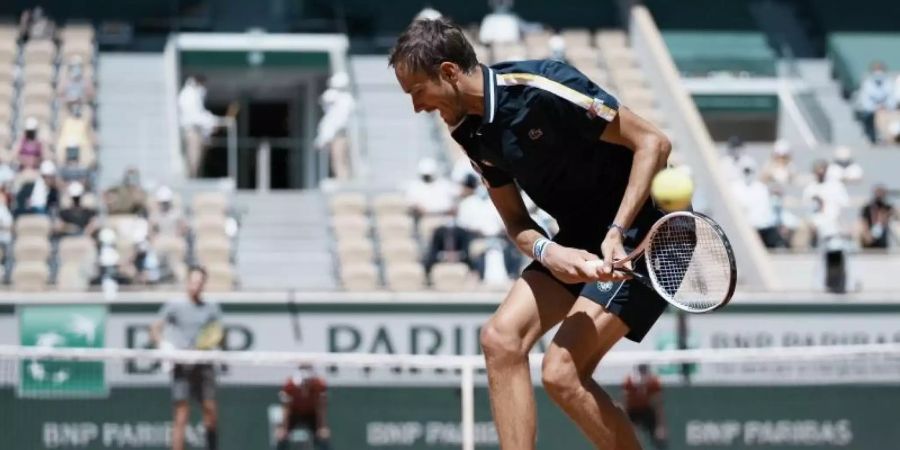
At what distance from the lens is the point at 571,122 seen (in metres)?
6.91

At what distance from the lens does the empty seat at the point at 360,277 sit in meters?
17.8

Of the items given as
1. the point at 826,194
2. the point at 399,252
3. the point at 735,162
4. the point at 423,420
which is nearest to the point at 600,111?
the point at 423,420

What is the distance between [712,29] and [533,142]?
2049 centimetres

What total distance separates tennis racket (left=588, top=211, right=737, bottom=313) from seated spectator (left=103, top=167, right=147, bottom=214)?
12075mm

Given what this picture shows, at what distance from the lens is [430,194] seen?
18.8 meters

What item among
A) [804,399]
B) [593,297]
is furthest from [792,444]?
[593,297]

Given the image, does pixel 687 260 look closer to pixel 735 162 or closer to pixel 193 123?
pixel 735 162

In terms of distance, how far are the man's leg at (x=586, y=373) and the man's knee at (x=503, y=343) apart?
0.14 metres

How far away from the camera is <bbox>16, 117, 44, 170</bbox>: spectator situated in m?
19.0

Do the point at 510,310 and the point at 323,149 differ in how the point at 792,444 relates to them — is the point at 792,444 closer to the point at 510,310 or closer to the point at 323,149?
the point at 510,310

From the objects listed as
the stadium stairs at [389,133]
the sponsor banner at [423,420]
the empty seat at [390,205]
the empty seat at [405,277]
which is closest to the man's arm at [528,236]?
the sponsor banner at [423,420]

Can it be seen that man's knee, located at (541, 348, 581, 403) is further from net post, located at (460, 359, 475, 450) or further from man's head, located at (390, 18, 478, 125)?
net post, located at (460, 359, 475, 450)

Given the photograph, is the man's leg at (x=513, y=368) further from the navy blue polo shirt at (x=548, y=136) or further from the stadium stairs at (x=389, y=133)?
the stadium stairs at (x=389, y=133)

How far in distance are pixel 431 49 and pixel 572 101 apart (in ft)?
1.86
